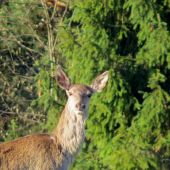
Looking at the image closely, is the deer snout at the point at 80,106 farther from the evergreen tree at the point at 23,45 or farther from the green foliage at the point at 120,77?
the evergreen tree at the point at 23,45

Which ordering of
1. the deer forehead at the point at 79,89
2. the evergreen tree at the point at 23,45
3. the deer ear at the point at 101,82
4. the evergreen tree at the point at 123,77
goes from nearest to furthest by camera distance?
the deer forehead at the point at 79,89
the deer ear at the point at 101,82
the evergreen tree at the point at 123,77
the evergreen tree at the point at 23,45

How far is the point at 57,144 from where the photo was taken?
4930 millimetres

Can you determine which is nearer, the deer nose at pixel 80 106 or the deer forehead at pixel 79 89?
the deer nose at pixel 80 106

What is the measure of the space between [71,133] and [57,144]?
0.83ft

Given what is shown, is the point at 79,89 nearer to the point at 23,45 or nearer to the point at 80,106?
the point at 80,106

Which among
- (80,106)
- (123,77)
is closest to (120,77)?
(123,77)

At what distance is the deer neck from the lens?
496 cm

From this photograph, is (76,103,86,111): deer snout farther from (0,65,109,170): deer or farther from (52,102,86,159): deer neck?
(52,102,86,159): deer neck

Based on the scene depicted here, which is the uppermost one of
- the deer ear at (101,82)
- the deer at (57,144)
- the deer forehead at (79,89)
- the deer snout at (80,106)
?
the deer ear at (101,82)

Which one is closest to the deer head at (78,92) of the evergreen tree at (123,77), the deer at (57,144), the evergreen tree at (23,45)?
the deer at (57,144)

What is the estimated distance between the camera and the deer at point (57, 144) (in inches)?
179

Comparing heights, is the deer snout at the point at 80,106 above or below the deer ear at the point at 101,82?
below

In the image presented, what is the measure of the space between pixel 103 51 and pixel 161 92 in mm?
1805

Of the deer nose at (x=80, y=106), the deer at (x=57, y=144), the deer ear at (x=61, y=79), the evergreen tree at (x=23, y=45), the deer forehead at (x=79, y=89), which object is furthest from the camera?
the evergreen tree at (x=23, y=45)
